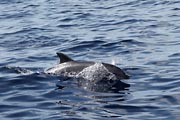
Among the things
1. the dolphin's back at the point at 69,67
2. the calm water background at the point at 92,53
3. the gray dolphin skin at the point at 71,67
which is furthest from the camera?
the dolphin's back at the point at 69,67

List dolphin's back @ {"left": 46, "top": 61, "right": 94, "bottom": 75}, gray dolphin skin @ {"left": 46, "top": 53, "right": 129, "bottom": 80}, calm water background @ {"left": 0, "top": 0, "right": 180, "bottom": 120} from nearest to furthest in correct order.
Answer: calm water background @ {"left": 0, "top": 0, "right": 180, "bottom": 120}
gray dolphin skin @ {"left": 46, "top": 53, "right": 129, "bottom": 80}
dolphin's back @ {"left": 46, "top": 61, "right": 94, "bottom": 75}

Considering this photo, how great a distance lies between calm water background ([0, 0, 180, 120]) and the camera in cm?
1023

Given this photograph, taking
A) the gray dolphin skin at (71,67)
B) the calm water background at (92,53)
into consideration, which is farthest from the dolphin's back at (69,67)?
the calm water background at (92,53)

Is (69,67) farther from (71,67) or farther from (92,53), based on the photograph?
(92,53)

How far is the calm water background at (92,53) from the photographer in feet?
33.6

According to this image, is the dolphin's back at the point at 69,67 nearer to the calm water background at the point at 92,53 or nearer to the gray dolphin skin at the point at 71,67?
the gray dolphin skin at the point at 71,67

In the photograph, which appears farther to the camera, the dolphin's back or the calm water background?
the dolphin's back

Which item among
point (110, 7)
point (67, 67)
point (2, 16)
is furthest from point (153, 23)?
point (2, 16)

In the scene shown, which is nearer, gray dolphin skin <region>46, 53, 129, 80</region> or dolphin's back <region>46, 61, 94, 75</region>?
gray dolphin skin <region>46, 53, 129, 80</region>

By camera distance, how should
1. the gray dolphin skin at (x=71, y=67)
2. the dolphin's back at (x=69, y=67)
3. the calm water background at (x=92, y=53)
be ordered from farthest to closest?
the dolphin's back at (x=69, y=67) < the gray dolphin skin at (x=71, y=67) < the calm water background at (x=92, y=53)

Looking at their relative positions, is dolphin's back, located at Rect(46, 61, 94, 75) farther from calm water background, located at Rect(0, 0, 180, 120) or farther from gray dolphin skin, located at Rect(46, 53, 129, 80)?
calm water background, located at Rect(0, 0, 180, 120)

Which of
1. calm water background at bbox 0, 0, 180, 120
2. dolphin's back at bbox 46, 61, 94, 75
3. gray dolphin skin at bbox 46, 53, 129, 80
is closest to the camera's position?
calm water background at bbox 0, 0, 180, 120

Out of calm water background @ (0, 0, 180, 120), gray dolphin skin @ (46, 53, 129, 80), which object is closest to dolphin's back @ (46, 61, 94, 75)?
gray dolphin skin @ (46, 53, 129, 80)

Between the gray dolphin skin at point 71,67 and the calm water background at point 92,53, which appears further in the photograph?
the gray dolphin skin at point 71,67
